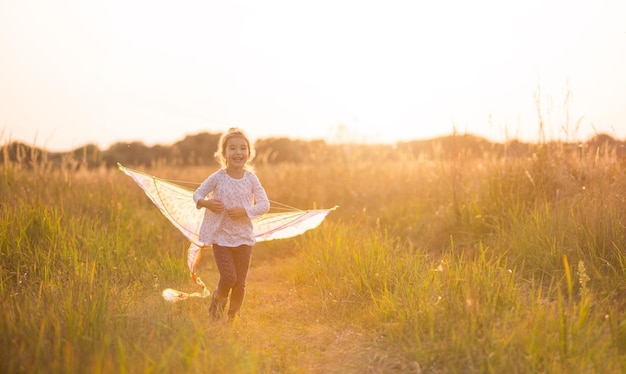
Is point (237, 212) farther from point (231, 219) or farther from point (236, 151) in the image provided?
point (236, 151)

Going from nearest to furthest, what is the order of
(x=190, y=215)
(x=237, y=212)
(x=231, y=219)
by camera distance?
(x=237, y=212) → (x=231, y=219) → (x=190, y=215)

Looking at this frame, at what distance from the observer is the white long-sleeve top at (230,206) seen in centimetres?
436

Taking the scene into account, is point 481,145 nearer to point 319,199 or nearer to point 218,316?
point 319,199

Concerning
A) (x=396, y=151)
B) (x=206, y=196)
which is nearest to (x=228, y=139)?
(x=206, y=196)

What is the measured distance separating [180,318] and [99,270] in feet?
6.15

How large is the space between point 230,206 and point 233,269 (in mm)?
569

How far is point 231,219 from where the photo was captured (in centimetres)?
→ 440

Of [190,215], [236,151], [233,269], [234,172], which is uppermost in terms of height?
[236,151]

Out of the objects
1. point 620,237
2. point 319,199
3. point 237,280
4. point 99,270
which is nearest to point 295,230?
point 237,280

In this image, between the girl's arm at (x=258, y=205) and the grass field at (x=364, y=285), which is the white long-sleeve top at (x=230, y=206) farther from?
the grass field at (x=364, y=285)

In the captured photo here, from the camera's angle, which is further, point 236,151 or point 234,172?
point 234,172

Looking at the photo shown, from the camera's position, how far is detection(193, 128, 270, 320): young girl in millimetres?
4316

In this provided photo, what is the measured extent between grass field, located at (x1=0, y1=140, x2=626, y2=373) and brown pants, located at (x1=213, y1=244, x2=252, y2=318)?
0.24m

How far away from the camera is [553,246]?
489cm
